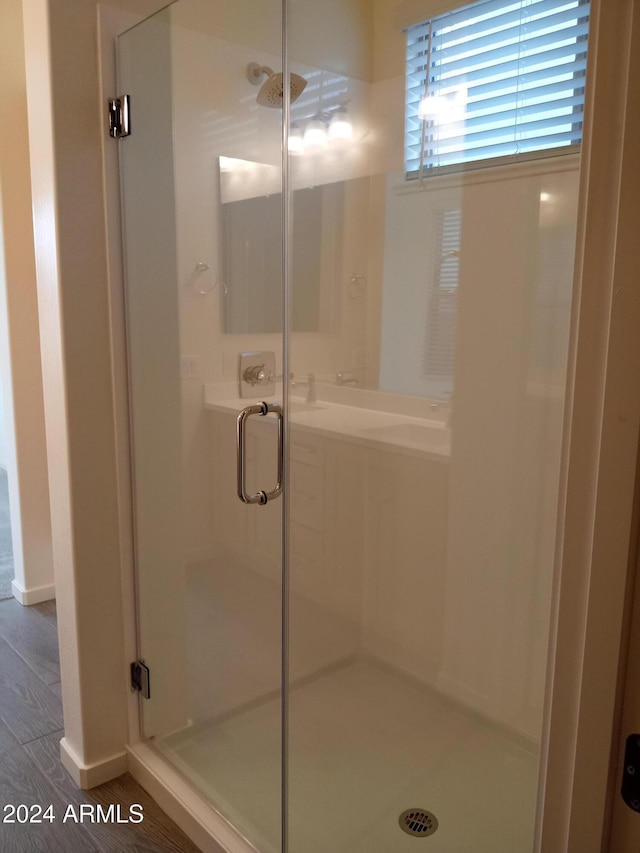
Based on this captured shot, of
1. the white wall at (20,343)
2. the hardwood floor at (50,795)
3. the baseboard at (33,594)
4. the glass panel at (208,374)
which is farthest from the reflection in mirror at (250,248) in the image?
the baseboard at (33,594)

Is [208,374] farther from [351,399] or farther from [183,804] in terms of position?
[183,804]

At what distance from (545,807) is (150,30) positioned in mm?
1922

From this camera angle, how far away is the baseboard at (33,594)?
324cm

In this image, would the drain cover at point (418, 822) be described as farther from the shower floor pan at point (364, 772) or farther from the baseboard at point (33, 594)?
the baseboard at point (33, 594)

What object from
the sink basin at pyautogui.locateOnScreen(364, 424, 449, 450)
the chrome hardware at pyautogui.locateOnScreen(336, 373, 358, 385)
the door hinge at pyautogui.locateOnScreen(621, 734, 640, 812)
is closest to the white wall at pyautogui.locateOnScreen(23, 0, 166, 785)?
the chrome hardware at pyautogui.locateOnScreen(336, 373, 358, 385)

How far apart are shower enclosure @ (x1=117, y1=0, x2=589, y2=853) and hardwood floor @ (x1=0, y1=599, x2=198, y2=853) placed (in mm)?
161

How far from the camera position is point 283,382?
1.90m

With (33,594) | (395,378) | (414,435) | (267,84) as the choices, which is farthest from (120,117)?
(33,594)

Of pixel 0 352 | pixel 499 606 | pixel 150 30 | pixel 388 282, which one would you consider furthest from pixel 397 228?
pixel 0 352

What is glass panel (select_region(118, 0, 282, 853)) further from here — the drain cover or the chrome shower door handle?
the drain cover

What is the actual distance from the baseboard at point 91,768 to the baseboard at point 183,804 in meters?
0.03

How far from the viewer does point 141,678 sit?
2.09m

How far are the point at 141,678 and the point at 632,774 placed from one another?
1.76 metres

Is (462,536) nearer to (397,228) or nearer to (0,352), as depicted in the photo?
(397,228)
